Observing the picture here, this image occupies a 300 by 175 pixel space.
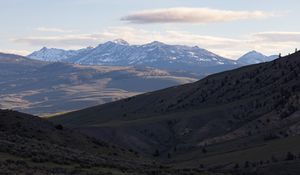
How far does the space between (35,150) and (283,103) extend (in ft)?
249

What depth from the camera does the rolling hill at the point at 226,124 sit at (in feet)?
271

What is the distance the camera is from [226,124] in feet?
409

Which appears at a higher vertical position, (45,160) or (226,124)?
(45,160)

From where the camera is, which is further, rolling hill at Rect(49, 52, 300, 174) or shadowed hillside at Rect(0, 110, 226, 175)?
rolling hill at Rect(49, 52, 300, 174)

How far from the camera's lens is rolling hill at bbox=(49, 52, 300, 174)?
271ft

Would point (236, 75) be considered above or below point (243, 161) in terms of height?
above

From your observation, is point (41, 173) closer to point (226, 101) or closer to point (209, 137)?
point (209, 137)

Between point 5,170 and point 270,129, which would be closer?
point 5,170

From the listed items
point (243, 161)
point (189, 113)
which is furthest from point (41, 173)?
point (189, 113)

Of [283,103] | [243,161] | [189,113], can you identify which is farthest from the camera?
[189,113]

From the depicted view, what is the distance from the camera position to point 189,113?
139 metres

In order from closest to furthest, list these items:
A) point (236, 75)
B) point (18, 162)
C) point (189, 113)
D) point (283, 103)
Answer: point (18, 162) → point (283, 103) → point (189, 113) → point (236, 75)

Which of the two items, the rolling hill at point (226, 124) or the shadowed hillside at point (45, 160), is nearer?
the shadowed hillside at point (45, 160)

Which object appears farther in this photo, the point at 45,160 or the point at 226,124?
the point at 226,124
